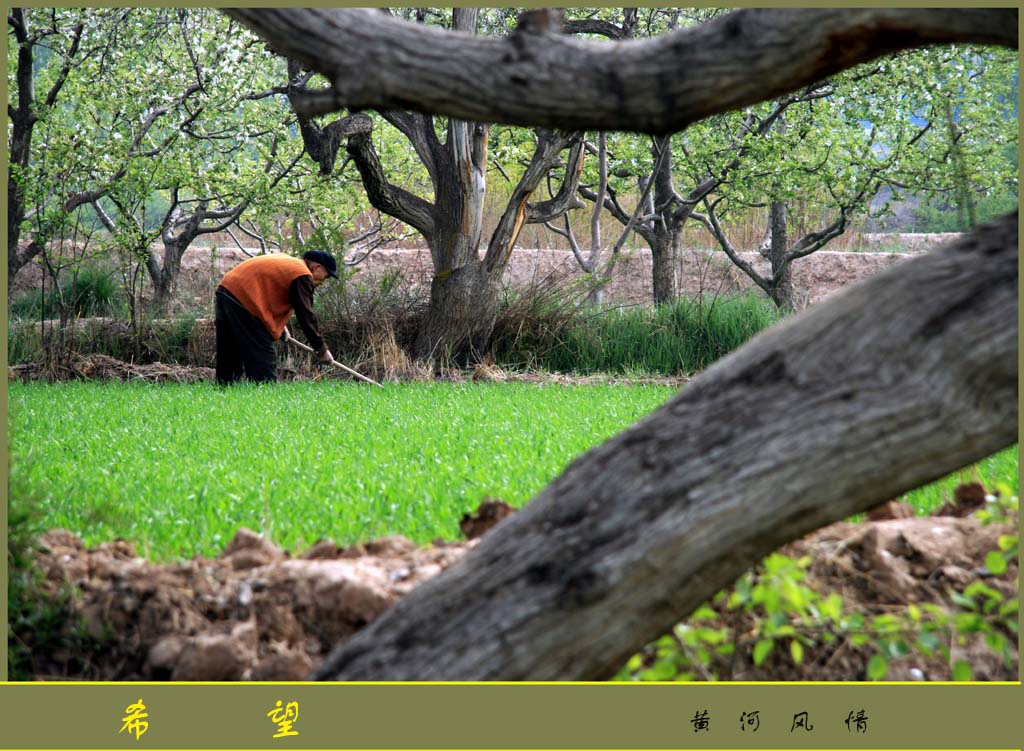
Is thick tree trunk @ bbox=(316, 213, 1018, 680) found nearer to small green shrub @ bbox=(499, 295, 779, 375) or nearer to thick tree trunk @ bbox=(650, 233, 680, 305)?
small green shrub @ bbox=(499, 295, 779, 375)

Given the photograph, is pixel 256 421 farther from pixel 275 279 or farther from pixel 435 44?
pixel 435 44

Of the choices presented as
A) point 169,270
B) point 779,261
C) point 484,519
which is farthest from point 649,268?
point 484,519

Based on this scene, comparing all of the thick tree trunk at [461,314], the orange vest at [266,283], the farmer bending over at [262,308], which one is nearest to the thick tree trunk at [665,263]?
the thick tree trunk at [461,314]

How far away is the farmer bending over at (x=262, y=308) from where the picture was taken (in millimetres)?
11195

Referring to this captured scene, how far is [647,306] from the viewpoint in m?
15.3

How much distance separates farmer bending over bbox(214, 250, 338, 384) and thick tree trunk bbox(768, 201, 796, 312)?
842 cm

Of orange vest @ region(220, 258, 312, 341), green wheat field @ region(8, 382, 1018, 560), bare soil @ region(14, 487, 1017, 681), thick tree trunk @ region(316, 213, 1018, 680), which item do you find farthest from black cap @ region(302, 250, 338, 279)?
thick tree trunk @ region(316, 213, 1018, 680)

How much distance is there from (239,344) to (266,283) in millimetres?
788

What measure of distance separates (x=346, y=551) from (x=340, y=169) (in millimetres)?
13814

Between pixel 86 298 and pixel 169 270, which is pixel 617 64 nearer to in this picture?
pixel 86 298

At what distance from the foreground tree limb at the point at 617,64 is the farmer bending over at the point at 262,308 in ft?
29.6

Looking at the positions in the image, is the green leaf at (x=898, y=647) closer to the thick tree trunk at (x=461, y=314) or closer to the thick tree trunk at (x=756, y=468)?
the thick tree trunk at (x=756, y=468)

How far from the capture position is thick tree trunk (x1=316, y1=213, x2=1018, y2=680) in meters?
2.19

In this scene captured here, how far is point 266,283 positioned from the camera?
37.0ft
